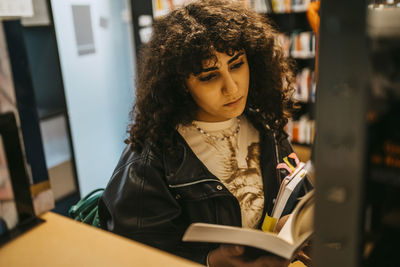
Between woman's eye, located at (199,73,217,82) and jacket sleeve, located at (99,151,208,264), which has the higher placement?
woman's eye, located at (199,73,217,82)

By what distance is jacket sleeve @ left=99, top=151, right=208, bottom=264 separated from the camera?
3.64ft

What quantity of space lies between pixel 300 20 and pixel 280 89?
279 centimetres

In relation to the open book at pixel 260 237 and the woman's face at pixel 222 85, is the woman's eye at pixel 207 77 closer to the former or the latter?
the woman's face at pixel 222 85

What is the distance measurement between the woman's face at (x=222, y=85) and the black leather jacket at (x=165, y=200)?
6.6 inches

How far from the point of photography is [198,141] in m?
1.27

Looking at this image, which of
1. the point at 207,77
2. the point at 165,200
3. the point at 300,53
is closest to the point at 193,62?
the point at 207,77

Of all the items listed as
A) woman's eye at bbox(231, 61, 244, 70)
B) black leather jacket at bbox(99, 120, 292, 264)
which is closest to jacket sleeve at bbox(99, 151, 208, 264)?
black leather jacket at bbox(99, 120, 292, 264)

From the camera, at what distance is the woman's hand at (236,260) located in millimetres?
962

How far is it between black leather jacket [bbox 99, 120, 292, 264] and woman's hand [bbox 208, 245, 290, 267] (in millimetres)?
71

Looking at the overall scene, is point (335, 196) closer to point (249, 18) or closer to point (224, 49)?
point (224, 49)

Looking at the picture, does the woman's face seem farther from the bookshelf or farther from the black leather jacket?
the bookshelf

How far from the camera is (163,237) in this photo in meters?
1.13

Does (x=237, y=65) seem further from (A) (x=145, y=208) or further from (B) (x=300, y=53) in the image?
(B) (x=300, y=53)

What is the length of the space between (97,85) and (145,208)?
3061 mm
